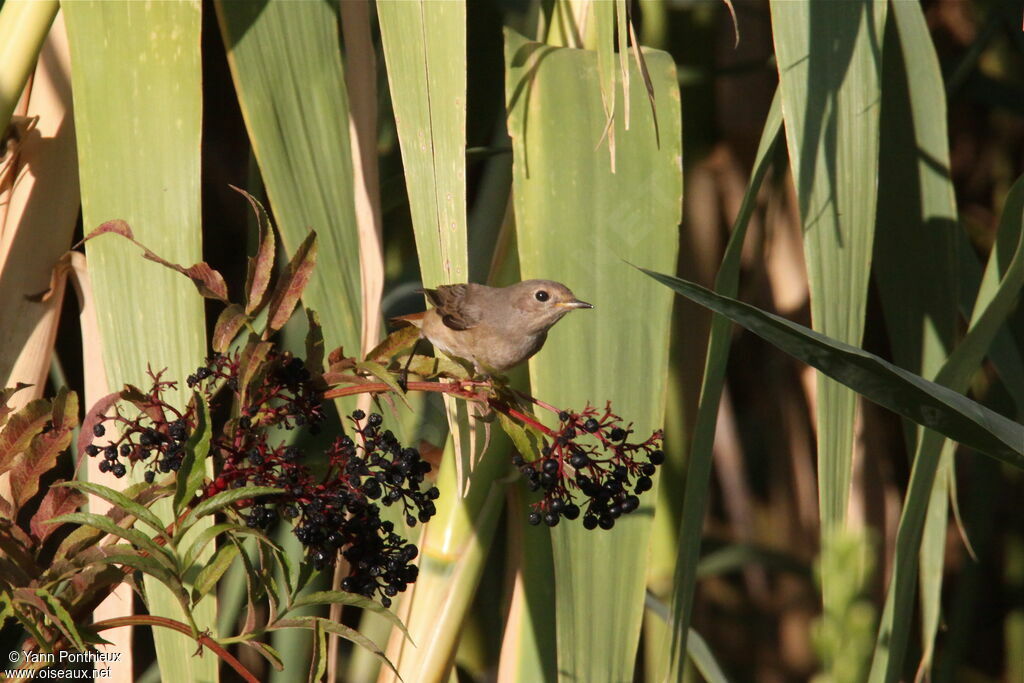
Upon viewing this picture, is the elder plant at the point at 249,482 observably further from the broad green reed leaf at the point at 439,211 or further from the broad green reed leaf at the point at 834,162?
the broad green reed leaf at the point at 834,162

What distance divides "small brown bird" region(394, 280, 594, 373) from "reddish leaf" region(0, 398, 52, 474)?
38cm

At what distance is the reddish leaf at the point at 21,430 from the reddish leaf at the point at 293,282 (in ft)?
0.48

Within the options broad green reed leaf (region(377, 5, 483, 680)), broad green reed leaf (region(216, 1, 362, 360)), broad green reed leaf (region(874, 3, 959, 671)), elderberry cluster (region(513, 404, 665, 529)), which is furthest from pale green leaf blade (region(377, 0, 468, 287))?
broad green reed leaf (region(874, 3, 959, 671))

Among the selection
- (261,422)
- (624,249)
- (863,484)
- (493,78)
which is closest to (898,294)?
(863,484)

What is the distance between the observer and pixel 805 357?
0.64m

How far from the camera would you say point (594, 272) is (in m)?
0.98

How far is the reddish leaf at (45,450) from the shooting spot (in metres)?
0.64

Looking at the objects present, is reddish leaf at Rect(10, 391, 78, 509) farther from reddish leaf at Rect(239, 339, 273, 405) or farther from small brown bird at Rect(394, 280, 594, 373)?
small brown bird at Rect(394, 280, 594, 373)

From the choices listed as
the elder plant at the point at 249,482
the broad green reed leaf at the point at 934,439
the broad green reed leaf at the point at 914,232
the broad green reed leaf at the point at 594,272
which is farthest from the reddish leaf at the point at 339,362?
the broad green reed leaf at the point at 914,232

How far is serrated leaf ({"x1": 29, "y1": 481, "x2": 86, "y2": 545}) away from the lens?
0.62m

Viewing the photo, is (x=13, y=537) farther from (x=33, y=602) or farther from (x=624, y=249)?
(x=624, y=249)

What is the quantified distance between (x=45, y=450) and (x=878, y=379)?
0.51 meters

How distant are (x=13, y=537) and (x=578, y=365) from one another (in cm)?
53

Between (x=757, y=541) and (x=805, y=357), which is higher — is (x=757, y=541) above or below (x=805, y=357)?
below
